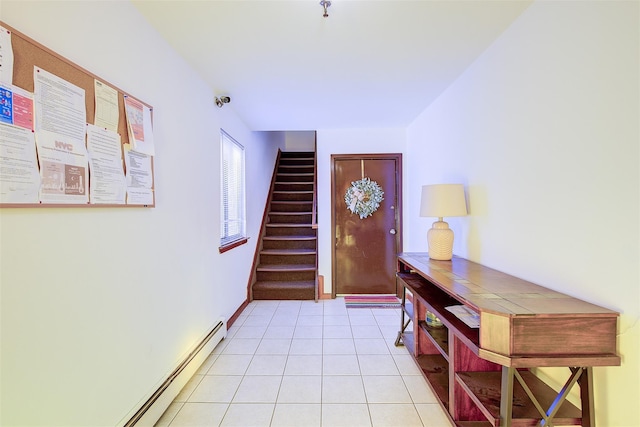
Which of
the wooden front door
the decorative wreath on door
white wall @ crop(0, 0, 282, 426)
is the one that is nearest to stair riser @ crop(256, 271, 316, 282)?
the wooden front door

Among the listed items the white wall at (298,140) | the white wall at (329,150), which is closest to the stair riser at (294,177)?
the white wall at (298,140)

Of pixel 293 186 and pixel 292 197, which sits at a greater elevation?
pixel 293 186

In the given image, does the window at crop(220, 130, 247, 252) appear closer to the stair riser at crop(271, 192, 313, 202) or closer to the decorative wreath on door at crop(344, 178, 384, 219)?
the decorative wreath on door at crop(344, 178, 384, 219)

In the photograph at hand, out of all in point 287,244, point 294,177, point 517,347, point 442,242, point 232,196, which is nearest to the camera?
point 517,347

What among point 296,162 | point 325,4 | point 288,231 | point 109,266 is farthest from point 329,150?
point 109,266

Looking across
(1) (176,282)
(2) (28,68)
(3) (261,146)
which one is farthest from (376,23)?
(3) (261,146)

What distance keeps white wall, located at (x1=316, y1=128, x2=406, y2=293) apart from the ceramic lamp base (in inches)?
72.8

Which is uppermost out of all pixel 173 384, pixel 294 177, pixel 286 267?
pixel 294 177

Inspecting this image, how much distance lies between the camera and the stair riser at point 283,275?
3969 mm

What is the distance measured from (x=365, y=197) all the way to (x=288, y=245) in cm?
152

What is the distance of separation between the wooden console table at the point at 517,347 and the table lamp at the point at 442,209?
15.8 inches

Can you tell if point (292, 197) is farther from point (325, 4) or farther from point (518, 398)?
point (518, 398)

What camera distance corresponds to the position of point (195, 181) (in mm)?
2205

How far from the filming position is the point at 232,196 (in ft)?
11.0
